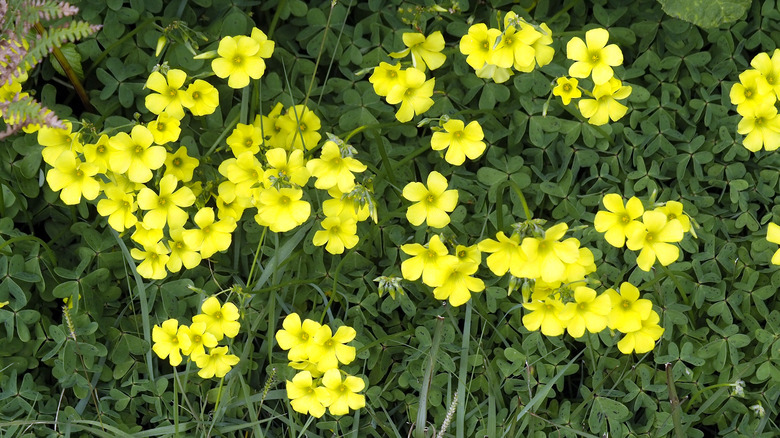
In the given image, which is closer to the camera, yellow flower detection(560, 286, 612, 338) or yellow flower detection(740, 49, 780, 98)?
yellow flower detection(560, 286, 612, 338)

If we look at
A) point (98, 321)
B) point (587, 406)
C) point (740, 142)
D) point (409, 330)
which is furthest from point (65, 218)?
point (740, 142)

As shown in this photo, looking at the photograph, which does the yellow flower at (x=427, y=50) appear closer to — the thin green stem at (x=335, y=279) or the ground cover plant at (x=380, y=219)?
the ground cover plant at (x=380, y=219)

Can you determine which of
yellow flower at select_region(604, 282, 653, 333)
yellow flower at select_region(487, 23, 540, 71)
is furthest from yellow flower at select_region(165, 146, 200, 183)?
yellow flower at select_region(604, 282, 653, 333)

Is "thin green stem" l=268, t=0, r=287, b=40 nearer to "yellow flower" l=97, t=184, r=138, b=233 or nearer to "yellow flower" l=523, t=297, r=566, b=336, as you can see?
"yellow flower" l=97, t=184, r=138, b=233

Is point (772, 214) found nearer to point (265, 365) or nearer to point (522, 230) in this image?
point (522, 230)

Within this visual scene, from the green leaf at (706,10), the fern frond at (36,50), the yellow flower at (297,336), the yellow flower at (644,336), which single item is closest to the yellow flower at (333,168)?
the yellow flower at (297,336)

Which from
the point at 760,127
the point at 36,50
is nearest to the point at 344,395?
the point at 36,50

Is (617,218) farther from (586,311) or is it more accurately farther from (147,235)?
(147,235)
